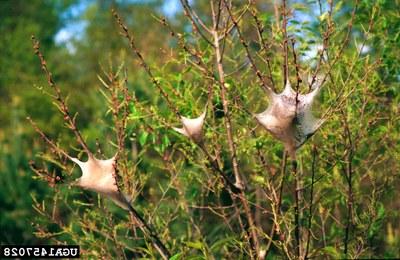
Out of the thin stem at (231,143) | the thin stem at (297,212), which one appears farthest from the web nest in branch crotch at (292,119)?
the thin stem at (231,143)

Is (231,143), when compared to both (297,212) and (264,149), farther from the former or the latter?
(264,149)

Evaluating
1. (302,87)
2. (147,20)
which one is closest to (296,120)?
(302,87)

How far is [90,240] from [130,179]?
607mm

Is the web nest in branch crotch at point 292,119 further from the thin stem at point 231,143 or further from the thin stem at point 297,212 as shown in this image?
the thin stem at point 231,143

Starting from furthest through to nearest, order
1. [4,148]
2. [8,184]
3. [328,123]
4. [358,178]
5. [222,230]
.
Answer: [4,148], [8,184], [222,230], [358,178], [328,123]

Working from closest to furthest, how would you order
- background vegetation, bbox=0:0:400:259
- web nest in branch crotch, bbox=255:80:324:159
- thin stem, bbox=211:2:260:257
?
web nest in branch crotch, bbox=255:80:324:159, thin stem, bbox=211:2:260:257, background vegetation, bbox=0:0:400:259

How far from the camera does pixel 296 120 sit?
2.85m

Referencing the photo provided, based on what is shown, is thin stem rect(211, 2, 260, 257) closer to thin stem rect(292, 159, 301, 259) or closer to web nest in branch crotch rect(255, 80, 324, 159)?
thin stem rect(292, 159, 301, 259)

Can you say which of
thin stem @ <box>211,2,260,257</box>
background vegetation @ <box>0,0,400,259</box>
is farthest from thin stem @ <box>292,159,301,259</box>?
thin stem @ <box>211,2,260,257</box>

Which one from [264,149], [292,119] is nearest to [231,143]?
[292,119]

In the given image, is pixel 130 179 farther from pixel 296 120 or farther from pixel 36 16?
pixel 36 16

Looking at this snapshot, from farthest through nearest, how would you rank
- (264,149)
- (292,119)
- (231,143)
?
1. (264,149)
2. (231,143)
3. (292,119)

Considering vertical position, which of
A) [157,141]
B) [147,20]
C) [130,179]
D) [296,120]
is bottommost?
[296,120]

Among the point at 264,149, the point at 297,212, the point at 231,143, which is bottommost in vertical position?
the point at 297,212
